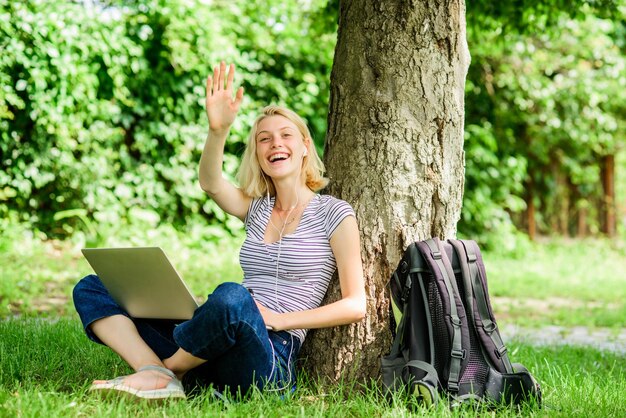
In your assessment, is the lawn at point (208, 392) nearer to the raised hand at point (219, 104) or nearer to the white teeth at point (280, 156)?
the white teeth at point (280, 156)

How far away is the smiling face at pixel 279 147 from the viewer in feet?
10.5

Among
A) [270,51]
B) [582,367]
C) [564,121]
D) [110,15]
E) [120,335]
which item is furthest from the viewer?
[564,121]

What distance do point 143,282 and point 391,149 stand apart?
113 cm

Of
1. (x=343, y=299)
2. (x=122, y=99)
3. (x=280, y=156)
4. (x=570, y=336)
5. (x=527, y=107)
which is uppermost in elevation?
(x=527, y=107)

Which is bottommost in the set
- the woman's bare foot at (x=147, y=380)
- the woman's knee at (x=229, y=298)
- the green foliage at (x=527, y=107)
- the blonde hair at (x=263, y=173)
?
the woman's bare foot at (x=147, y=380)

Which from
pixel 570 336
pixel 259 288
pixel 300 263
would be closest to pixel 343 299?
pixel 300 263

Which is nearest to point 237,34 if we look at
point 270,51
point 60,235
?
point 270,51

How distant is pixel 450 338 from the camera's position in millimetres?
2807

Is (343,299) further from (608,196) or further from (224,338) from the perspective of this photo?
(608,196)

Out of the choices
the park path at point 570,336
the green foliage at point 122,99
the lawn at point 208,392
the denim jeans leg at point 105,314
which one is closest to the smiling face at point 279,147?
the denim jeans leg at point 105,314

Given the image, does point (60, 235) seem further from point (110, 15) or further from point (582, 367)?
point (582, 367)

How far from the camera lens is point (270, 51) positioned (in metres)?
9.02

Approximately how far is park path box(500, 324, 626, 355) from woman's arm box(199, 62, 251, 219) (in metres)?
2.60

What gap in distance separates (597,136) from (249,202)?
8935 millimetres
